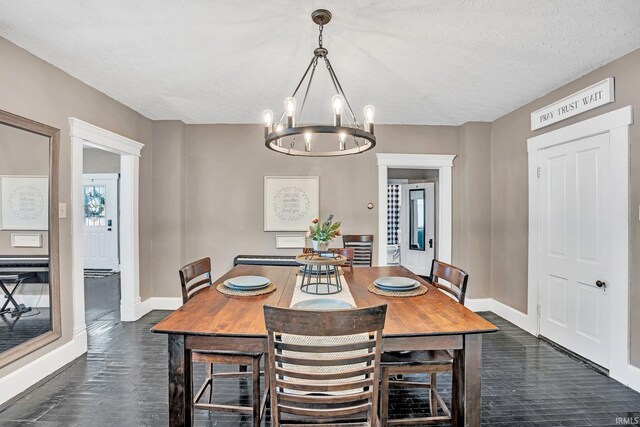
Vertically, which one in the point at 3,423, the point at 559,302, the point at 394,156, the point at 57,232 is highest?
the point at 394,156

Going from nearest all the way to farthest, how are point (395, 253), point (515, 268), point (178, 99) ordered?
point (178, 99), point (515, 268), point (395, 253)

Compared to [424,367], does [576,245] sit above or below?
above

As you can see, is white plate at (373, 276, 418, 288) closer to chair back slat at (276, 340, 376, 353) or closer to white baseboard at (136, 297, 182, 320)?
chair back slat at (276, 340, 376, 353)

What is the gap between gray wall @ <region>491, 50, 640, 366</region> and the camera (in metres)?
2.45

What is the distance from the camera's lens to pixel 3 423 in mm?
2035

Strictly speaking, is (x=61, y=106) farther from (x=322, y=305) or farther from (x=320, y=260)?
(x=322, y=305)

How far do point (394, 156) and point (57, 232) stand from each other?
3643 mm

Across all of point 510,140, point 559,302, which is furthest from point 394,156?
point 559,302

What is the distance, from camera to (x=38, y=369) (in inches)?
98.7

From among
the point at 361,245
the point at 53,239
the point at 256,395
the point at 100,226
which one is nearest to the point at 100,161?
the point at 100,226

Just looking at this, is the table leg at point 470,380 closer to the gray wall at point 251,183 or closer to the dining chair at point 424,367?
the dining chair at point 424,367

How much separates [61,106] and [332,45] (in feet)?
7.57

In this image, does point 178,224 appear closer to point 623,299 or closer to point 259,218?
point 259,218

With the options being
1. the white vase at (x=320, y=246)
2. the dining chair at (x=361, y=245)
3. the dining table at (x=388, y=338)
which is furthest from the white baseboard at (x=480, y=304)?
the white vase at (x=320, y=246)
